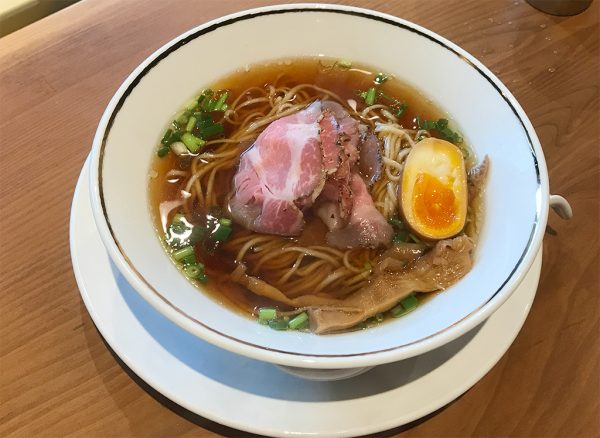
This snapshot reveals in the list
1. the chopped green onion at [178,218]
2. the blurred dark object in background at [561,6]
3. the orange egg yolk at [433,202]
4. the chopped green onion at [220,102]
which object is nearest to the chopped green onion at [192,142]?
the chopped green onion at [220,102]

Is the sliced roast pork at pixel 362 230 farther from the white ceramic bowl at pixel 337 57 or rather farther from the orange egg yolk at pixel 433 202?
the white ceramic bowl at pixel 337 57

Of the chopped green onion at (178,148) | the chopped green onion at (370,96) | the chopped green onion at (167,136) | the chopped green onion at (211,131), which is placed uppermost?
the chopped green onion at (167,136)

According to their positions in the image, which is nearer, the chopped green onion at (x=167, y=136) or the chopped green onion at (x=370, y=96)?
the chopped green onion at (x=167, y=136)

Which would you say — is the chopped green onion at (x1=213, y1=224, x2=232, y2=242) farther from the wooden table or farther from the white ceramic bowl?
the wooden table

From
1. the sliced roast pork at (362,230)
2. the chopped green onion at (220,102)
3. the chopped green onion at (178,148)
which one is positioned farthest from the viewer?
the chopped green onion at (220,102)

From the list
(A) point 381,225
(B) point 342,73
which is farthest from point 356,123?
(A) point 381,225

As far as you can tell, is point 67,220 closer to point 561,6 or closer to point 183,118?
point 183,118

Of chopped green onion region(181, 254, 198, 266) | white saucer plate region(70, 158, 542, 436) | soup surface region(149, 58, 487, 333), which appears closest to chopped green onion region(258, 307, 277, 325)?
soup surface region(149, 58, 487, 333)
